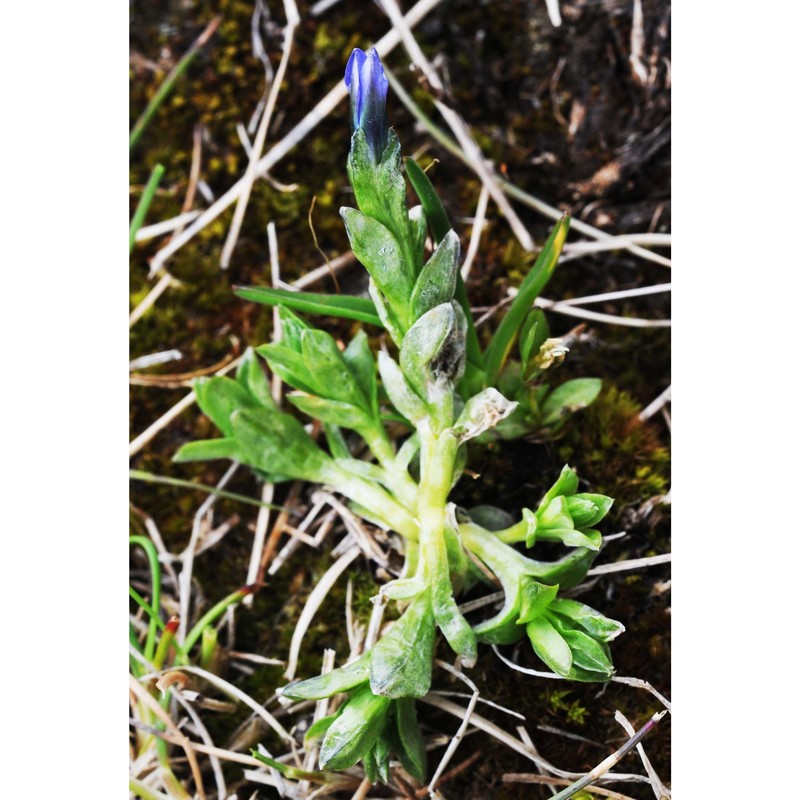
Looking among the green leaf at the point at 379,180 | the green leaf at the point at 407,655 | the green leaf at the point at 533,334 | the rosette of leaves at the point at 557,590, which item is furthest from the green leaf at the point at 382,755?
the green leaf at the point at 379,180

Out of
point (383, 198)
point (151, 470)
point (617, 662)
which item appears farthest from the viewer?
point (151, 470)

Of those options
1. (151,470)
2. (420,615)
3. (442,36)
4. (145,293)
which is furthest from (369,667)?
(442,36)

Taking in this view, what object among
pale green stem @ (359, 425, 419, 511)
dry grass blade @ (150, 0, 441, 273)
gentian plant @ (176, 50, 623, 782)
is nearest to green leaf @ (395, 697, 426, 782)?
gentian plant @ (176, 50, 623, 782)

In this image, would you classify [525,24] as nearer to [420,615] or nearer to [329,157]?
[329,157]

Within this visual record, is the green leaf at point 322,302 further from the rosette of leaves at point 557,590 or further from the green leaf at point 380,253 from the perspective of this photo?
the rosette of leaves at point 557,590

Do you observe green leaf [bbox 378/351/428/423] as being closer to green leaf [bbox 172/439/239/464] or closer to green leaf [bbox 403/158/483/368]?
green leaf [bbox 403/158/483/368]

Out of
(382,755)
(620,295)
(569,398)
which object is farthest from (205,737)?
(620,295)

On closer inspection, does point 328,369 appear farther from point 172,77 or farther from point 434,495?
point 172,77
